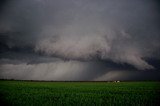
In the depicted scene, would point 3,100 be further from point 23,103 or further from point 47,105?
point 47,105

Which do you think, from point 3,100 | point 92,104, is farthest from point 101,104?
point 3,100

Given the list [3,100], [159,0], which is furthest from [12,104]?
[159,0]

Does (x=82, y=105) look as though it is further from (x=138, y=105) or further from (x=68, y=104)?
(x=138, y=105)

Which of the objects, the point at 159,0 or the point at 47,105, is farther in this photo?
the point at 159,0

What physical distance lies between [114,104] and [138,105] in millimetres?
956

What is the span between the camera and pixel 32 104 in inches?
343

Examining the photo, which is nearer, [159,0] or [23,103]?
[23,103]

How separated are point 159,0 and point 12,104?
7.89 metres

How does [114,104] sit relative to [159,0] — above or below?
below

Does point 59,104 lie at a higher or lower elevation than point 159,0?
lower

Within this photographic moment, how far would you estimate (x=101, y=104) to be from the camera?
891 centimetres

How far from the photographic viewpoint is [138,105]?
863 centimetres

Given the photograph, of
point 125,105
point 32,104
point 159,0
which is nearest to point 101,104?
point 125,105

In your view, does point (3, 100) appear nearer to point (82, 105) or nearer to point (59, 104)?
point (59, 104)
